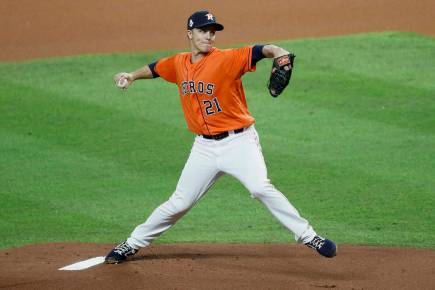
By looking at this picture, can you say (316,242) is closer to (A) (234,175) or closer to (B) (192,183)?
(A) (234,175)

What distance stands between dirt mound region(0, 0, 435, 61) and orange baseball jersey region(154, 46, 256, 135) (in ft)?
28.1

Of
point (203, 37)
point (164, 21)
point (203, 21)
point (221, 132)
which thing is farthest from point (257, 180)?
point (164, 21)

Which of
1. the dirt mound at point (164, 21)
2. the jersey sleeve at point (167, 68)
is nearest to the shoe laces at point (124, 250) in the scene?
the jersey sleeve at point (167, 68)

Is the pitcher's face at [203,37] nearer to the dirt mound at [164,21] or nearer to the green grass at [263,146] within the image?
the green grass at [263,146]

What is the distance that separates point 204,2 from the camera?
17578 millimetres

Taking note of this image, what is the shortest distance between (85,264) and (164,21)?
10.1 meters

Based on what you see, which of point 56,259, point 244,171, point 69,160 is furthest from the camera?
point 69,160

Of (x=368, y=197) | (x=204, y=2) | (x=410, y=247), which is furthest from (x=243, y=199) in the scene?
(x=204, y=2)

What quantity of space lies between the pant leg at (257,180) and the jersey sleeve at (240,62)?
465 millimetres

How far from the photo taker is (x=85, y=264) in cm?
759

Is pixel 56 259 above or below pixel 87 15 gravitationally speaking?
below

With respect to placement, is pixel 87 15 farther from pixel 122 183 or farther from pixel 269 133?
pixel 122 183

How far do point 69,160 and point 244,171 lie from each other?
170 inches

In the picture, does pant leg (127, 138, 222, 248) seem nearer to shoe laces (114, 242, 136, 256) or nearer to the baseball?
shoe laces (114, 242, 136, 256)
